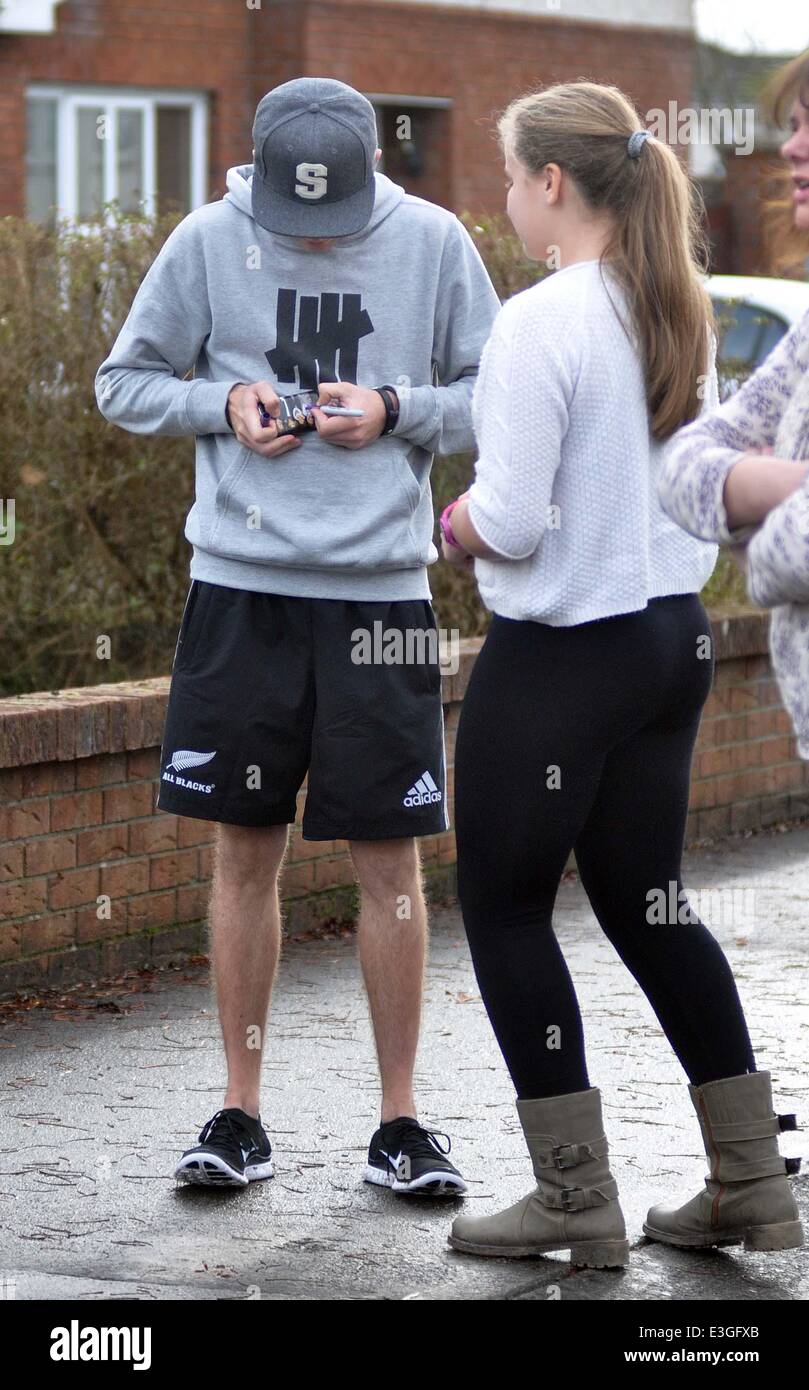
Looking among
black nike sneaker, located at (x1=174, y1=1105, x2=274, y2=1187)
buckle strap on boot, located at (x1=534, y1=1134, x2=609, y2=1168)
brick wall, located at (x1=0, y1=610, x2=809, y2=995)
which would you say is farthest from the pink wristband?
brick wall, located at (x1=0, y1=610, x2=809, y2=995)

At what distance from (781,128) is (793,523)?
0.64m

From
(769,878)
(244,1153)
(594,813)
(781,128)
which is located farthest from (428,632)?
(769,878)

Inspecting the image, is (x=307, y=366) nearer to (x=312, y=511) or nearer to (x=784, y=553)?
(x=312, y=511)

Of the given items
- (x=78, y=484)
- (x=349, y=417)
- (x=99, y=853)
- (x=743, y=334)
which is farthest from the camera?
(x=743, y=334)

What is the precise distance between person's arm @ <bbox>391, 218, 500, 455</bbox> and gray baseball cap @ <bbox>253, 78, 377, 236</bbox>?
0.73 feet

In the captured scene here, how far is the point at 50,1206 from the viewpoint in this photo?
3.90 m

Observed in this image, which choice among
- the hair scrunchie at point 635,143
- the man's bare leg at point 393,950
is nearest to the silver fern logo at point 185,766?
the man's bare leg at point 393,950

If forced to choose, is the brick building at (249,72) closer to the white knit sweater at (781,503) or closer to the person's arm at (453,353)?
the person's arm at (453,353)

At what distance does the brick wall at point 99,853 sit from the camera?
543 centimetres

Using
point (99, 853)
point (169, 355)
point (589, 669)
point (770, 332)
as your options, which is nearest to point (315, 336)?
point (169, 355)

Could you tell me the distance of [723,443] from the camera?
9.65 ft

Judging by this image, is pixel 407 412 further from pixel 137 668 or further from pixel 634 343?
pixel 137 668

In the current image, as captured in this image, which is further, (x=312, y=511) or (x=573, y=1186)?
(x=312, y=511)

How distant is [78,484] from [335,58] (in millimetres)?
11538
